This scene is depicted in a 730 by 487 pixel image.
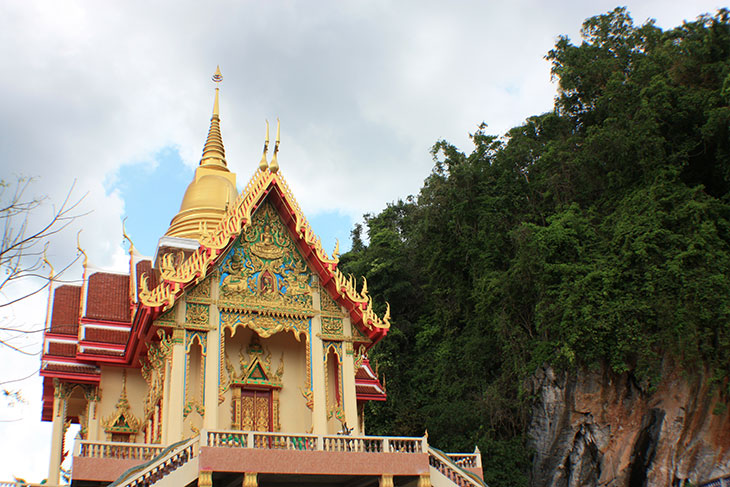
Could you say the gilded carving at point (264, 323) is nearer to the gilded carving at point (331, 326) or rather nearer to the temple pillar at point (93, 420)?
the gilded carving at point (331, 326)

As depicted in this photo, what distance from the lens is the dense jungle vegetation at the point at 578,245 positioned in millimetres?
18891

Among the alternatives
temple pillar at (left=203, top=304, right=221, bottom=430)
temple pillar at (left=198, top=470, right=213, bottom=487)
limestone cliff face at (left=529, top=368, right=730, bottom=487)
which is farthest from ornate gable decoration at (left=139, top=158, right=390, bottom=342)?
limestone cliff face at (left=529, top=368, right=730, bottom=487)

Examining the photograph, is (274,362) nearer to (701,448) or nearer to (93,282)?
(93,282)

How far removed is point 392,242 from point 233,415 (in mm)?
19956

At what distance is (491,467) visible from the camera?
830 inches

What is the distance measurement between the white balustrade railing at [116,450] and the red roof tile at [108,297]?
5.31m

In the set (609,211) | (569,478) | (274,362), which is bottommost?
(569,478)

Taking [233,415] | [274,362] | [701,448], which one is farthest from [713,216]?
[233,415]

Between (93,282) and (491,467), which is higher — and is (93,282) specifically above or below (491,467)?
above

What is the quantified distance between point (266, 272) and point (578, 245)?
10.5 metres

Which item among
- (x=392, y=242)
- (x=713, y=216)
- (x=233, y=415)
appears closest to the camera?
(x=233, y=415)

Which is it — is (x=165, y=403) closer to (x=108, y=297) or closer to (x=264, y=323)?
(x=264, y=323)

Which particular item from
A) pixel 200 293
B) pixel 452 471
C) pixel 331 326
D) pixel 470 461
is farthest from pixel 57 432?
pixel 470 461

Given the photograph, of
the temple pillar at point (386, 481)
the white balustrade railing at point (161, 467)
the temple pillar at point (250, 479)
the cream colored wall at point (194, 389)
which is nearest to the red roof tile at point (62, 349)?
the cream colored wall at point (194, 389)
